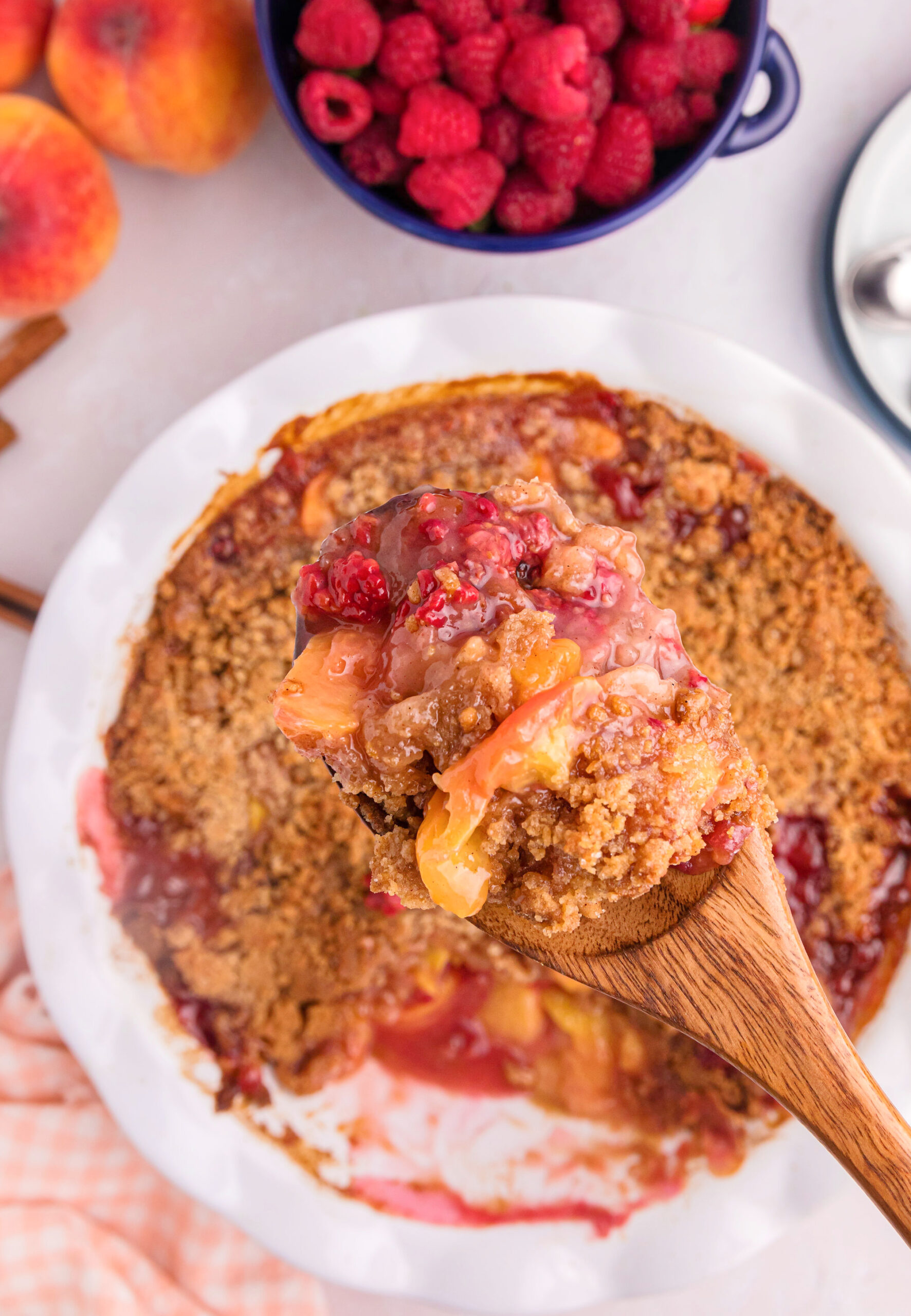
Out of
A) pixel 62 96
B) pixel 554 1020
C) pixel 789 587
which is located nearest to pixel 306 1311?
pixel 554 1020

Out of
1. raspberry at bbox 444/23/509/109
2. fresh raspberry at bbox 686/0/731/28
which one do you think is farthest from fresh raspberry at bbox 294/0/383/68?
fresh raspberry at bbox 686/0/731/28

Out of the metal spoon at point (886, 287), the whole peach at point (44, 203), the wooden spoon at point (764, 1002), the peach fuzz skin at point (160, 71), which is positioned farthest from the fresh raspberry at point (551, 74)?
the wooden spoon at point (764, 1002)

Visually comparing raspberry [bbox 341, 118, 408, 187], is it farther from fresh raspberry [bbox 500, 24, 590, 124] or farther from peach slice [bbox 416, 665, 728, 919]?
peach slice [bbox 416, 665, 728, 919]

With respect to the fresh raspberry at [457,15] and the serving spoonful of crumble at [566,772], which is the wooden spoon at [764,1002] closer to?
the serving spoonful of crumble at [566,772]

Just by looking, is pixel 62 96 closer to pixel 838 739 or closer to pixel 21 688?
pixel 21 688

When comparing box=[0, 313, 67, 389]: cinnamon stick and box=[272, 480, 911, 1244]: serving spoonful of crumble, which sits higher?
box=[272, 480, 911, 1244]: serving spoonful of crumble

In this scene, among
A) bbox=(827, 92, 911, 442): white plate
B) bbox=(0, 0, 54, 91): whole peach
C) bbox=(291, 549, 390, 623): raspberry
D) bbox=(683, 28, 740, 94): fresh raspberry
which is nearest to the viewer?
bbox=(291, 549, 390, 623): raspberry
